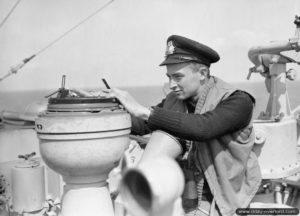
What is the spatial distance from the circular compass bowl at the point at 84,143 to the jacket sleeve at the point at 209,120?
0.52 feet

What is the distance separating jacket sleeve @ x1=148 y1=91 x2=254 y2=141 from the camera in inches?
69.1

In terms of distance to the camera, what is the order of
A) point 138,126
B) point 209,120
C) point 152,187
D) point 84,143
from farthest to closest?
point 138,126, point 209,120, point 84,143, point 152,187

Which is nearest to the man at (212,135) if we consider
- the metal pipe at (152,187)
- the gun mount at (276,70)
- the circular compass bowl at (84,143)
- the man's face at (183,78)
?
the man's face at (183,78)

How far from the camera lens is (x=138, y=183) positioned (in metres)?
1.05

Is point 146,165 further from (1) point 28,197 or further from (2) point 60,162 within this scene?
(1) point 28,197

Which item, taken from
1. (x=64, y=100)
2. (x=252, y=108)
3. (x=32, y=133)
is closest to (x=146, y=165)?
(x=64, y=100)

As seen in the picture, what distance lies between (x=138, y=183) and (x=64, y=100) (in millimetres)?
783

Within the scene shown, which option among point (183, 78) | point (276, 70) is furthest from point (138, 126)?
point (276, 70)

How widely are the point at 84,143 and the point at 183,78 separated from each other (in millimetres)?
679

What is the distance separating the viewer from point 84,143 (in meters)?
1.63

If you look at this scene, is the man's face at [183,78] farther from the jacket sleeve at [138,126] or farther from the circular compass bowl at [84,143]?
the circular compass bowl at [84,143]

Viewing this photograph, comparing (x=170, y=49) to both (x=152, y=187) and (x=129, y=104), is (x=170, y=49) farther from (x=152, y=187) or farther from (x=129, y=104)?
(x=152, y=187)

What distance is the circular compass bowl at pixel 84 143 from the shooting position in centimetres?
163

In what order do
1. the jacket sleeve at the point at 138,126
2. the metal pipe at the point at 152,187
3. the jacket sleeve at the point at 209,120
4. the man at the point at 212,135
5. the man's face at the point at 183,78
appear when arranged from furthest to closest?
the jacket sleeve at the point at 138,126, the man's face at the point at 183,78, the man at the point at 212,135, the jacket sleeve at the point at 209,120, the metal pipe at the point at 152,187
